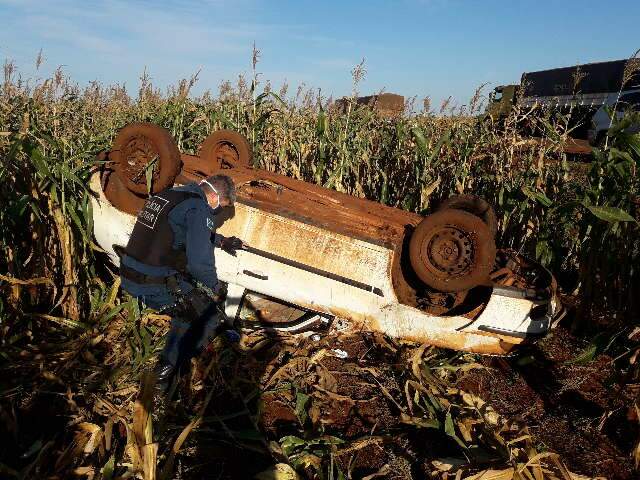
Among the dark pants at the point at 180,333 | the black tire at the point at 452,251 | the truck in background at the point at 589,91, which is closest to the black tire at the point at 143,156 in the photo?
the dark pants at the point at 180,333

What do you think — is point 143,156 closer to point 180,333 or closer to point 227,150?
point 227,150

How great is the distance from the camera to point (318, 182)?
610cm

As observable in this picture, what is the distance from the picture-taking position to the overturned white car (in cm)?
374

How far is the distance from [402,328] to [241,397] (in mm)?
1370

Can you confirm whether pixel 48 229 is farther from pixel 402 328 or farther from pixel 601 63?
pixel 601 63

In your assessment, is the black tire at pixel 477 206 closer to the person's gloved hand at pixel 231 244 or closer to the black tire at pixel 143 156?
the person's gloved hand at pixel 231 244

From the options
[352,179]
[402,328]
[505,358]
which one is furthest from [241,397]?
[352,179]

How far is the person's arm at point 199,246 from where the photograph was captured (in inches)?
132

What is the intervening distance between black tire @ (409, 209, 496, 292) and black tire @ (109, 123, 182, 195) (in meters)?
2.18

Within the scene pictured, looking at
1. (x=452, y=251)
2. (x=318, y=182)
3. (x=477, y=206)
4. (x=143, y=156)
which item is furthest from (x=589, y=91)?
(x=143, y=156)

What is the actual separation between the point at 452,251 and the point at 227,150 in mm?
Answer: 3004

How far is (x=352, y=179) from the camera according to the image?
→ 6395 millimetres

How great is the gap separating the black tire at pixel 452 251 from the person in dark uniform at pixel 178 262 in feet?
4.89

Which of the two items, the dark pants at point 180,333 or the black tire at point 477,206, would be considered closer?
the dark pants at point 180,333
